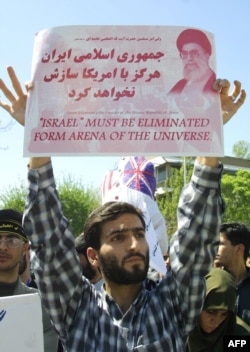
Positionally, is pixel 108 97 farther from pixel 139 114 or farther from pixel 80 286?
pixel 80 286

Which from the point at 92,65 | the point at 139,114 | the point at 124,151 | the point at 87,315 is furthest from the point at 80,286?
the point at 92,65

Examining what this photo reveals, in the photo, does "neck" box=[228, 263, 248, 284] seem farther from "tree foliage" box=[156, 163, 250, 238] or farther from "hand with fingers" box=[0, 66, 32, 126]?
"tree foliage" box=[156, 163, 250, 238]

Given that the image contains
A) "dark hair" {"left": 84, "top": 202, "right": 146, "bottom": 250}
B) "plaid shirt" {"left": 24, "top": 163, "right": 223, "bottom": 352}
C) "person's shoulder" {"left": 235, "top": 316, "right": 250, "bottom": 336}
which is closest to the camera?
"plaid shirt" {"left": 24, "top": 163, "right": 223, "bottom": 352}

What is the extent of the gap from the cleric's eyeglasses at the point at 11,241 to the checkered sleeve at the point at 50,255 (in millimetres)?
1055

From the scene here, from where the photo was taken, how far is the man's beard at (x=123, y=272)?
2.21m

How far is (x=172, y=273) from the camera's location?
2.33 metres

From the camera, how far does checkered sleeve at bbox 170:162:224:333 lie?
2271 millimetres

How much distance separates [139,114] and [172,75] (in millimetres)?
230

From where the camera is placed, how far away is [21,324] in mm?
2375

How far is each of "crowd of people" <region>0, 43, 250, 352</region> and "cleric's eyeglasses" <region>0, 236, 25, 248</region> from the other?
0.93m

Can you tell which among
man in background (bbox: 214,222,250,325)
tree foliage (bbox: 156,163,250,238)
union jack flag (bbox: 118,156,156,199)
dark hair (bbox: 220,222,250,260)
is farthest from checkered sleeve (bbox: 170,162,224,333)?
tree foliage (bbox: 156,163,250,238)

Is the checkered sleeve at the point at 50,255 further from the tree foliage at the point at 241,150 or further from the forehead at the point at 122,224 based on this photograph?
the tree foliage at the point at 241,150

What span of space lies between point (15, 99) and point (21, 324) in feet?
3.24

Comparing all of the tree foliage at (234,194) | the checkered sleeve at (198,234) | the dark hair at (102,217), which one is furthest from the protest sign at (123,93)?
the tree foliage at (234,194)
